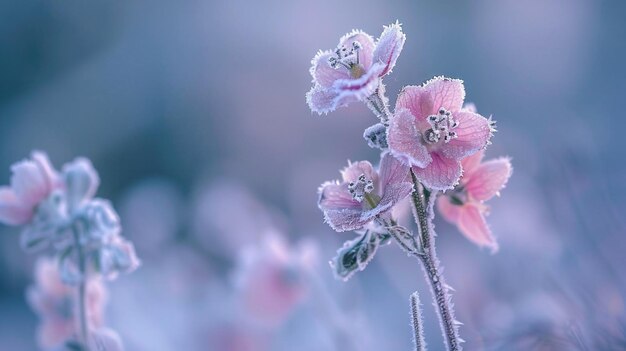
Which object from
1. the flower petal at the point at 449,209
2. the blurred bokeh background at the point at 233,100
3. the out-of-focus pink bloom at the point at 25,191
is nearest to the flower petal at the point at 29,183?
the out-of-focus pink bloom at the point at 25,191

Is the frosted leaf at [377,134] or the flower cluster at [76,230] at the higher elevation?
the flower cluster at [76,230]

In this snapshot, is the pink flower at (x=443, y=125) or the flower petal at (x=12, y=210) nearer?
the pink flower at (x=443, y=125)

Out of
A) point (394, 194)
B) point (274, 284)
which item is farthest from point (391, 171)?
point (274, 284)

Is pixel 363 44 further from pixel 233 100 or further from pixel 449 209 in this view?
pixel 233 100

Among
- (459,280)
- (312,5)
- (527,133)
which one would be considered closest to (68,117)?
(312,5)

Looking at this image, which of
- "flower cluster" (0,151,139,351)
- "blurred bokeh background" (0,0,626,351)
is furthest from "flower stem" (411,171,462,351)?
"blurred bokeh background" (0,0,626,351)

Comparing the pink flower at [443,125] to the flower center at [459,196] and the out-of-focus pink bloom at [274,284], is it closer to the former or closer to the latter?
the flower center at [459,196]

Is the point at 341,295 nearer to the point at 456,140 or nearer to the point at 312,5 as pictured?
the point at 456,140

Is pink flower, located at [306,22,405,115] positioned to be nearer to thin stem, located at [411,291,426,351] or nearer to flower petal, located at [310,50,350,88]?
flower petal, located at [310,50,350,88]
